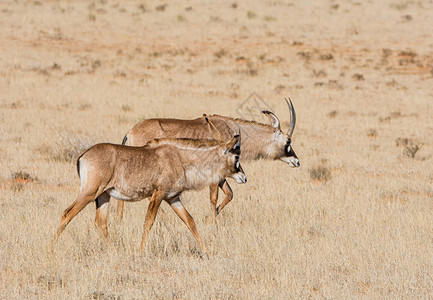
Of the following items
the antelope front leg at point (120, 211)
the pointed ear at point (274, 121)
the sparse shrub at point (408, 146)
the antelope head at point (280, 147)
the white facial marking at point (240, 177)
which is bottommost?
the sparse shrub at point (408, 146)

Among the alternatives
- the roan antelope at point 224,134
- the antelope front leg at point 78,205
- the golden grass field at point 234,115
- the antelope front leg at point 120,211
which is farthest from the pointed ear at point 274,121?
the antelope front leg at point 78,205

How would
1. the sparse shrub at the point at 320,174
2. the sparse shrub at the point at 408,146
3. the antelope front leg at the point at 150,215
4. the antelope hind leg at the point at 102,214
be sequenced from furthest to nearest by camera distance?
the sparse shrub at the point at 408,146 < the sparse shrub at the point at 320,174 < the antelope hind leg at the point at 102,214 < the antelope front leg at the point at 150,215

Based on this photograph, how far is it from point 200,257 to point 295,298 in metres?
1.70

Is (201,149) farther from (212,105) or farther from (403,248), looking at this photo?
(212,105)

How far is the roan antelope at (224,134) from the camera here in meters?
9.97

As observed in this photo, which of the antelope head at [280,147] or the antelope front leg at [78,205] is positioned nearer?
the antelope front leg at [78,205]

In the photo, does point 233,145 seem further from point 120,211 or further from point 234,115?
point 234,115

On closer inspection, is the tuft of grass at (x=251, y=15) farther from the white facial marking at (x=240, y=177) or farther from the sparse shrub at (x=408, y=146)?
the white facial marking at (x=240, y=177)

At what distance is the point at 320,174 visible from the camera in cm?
1291

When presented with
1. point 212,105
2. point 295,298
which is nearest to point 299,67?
point 212,105

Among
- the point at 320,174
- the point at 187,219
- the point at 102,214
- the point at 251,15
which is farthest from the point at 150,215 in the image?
the point at 251,15

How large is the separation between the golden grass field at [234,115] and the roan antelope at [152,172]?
1.35ft

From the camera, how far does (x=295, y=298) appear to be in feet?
20.5

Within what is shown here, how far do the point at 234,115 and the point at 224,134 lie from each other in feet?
32.9
